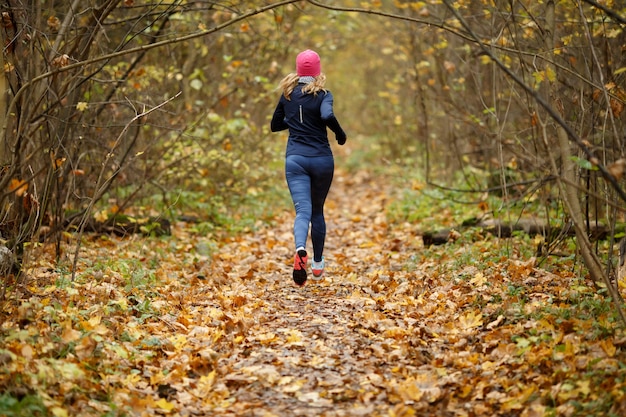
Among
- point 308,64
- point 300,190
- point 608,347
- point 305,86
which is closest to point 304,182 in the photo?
point 300,190

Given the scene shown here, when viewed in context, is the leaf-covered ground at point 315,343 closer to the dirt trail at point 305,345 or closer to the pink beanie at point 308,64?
the dirt trail at point 305,345

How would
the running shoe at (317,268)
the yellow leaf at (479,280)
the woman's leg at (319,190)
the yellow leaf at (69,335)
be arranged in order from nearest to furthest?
1. the yellow leaf at (69,335)
2. the yellow leaf at (479,280)
3. the woman's leg at (319,190)
4. the running shoe at (317,268)

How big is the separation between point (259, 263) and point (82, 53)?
343cm

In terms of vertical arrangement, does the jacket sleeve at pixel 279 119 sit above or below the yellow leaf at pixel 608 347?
above

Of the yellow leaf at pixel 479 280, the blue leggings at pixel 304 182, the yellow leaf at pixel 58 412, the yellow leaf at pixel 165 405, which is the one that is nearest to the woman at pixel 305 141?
the blue leggings at pixel 304 182

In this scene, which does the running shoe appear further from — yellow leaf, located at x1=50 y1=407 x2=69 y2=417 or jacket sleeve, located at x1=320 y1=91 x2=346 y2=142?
yellow leaf, located at x1=50 y1=407 x2=69 y2=417

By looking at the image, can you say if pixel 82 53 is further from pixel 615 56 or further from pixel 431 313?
pixel 615 56

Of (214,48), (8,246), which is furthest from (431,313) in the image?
(214,48)

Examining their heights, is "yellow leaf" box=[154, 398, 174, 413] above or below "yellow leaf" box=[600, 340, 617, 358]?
below

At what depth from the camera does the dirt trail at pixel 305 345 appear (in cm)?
406

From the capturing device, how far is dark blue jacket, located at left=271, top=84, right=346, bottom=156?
6578 millimetres

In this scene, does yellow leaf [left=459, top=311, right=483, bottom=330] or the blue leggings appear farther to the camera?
the blue leggings

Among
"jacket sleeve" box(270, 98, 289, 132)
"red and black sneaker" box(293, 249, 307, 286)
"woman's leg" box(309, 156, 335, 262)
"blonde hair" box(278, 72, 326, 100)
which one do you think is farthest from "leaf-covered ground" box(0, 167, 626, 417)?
"blonde hair" box(278, 72, 326, 100)

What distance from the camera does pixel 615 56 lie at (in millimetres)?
7773
